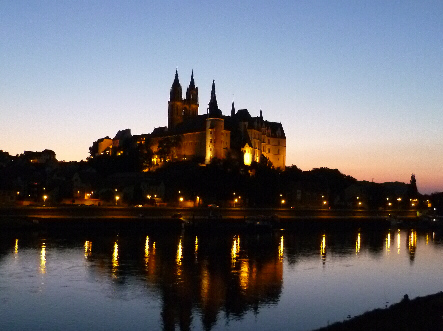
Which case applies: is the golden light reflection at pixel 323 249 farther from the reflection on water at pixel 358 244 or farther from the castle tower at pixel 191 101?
the castle tower at pixel 191 101

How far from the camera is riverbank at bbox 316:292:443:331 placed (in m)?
16.1

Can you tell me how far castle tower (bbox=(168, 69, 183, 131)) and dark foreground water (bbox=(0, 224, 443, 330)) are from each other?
74.7 meters

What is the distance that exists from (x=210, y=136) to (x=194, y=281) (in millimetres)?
75797

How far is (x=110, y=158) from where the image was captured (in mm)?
111875

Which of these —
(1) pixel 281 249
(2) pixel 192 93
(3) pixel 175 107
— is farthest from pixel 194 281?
(2) pixel 192 93

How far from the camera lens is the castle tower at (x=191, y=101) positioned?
409 ft

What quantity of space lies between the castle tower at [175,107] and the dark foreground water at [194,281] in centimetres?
7466

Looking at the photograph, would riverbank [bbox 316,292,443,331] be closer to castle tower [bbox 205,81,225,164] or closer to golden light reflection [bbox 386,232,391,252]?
golden light reflection [bbox 386,232,391,252]

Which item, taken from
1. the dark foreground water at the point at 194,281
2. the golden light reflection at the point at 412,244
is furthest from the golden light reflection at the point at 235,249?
the golden light reflection at the point at 412,244

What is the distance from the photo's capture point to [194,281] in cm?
2866

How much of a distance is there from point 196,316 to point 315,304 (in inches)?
227

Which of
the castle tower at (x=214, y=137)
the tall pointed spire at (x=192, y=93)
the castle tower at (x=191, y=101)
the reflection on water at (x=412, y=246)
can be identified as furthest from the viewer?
the tall pointed spire at (x=192, y=93)

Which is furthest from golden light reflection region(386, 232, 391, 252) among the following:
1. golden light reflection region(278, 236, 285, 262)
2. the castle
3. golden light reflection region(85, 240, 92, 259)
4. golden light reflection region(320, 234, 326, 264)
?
the castle

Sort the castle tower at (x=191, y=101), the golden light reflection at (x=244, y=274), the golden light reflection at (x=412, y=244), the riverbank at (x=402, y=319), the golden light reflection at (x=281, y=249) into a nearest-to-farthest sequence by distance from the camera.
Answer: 1. the riverbank at (x=402, y=319)
2. the golden light reflection at (x=244, y=274)
3. the golden light reflection at (x=281, y=249)
4. the golden light reflection at (x=412, y=244)
5. the castle tower at (x=191, y=101)
